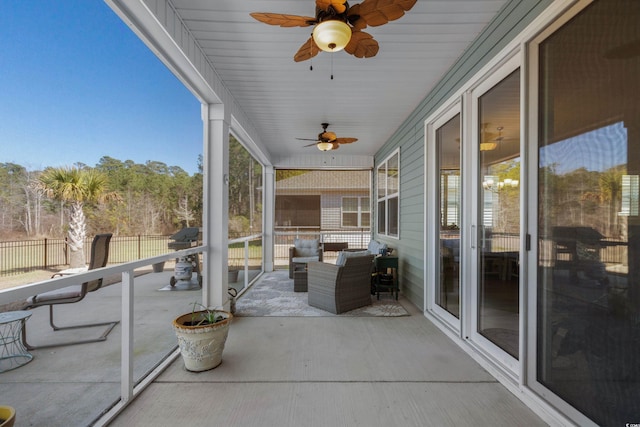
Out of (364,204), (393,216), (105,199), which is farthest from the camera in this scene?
(364,204)

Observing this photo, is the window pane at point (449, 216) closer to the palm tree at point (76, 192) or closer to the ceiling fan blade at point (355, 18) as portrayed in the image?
the ceiling fan blade at point (355, 18)

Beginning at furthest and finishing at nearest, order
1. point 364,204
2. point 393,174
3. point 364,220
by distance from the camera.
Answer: point 364,204
point 364,220
point 393,174

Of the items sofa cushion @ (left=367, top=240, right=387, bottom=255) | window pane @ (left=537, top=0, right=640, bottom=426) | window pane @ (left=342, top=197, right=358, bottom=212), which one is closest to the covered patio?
window pane @ (left=537, top=0, right=640, bottom=426)

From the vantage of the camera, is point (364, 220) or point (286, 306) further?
point (364, 220)

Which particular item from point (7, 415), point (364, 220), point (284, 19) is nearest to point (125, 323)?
point (7, 415)

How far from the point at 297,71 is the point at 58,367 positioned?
123 inches

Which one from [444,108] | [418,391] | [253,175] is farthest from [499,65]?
[253,175]

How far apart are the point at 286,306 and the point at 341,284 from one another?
0.88 m

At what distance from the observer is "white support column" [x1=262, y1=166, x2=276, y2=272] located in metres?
7.24

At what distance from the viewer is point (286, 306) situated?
423 cm

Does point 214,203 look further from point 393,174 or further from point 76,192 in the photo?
point 393,174

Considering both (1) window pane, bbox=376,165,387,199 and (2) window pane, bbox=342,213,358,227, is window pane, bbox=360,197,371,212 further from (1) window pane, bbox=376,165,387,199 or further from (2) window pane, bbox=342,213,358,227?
(1) window pane, bbox=376,165,387,199

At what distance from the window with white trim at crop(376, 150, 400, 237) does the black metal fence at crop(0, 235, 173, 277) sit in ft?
13.7

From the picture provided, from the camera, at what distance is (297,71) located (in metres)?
3.27
